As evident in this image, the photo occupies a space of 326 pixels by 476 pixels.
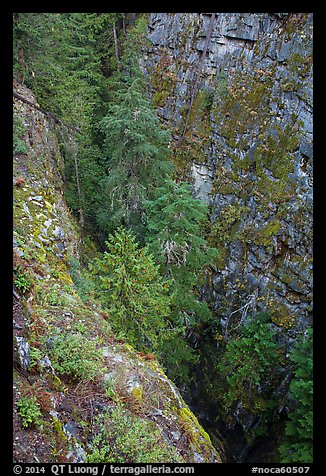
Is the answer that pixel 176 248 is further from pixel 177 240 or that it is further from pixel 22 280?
pixel 22 280

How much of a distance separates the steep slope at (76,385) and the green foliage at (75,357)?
0.02m

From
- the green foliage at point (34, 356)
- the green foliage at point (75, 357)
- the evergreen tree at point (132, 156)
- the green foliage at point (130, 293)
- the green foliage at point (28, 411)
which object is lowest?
the green foliage at point (28, 411)

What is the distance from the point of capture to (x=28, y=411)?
4.47m

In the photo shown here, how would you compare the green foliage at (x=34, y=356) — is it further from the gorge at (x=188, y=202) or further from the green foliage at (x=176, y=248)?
the green foliage at (x=176, y=248)

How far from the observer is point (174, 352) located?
1133 cm

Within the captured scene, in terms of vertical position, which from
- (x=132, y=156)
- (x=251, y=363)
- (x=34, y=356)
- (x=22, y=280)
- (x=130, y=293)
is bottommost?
(x=34, y=356)

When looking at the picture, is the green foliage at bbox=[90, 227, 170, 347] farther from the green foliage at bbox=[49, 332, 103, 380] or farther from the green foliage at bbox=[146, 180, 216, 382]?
the green foliage at bbox=[49, 332, 103, 380]

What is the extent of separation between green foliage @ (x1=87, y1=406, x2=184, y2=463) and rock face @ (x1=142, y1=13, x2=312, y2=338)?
9043 millimetres

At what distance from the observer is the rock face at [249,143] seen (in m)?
12.9

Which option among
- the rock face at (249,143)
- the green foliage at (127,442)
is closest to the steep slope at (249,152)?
the rock face at (249,143)

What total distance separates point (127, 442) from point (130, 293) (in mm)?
3895

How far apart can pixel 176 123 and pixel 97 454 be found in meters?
14.9

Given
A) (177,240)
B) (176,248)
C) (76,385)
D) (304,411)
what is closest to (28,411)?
(76,385)
